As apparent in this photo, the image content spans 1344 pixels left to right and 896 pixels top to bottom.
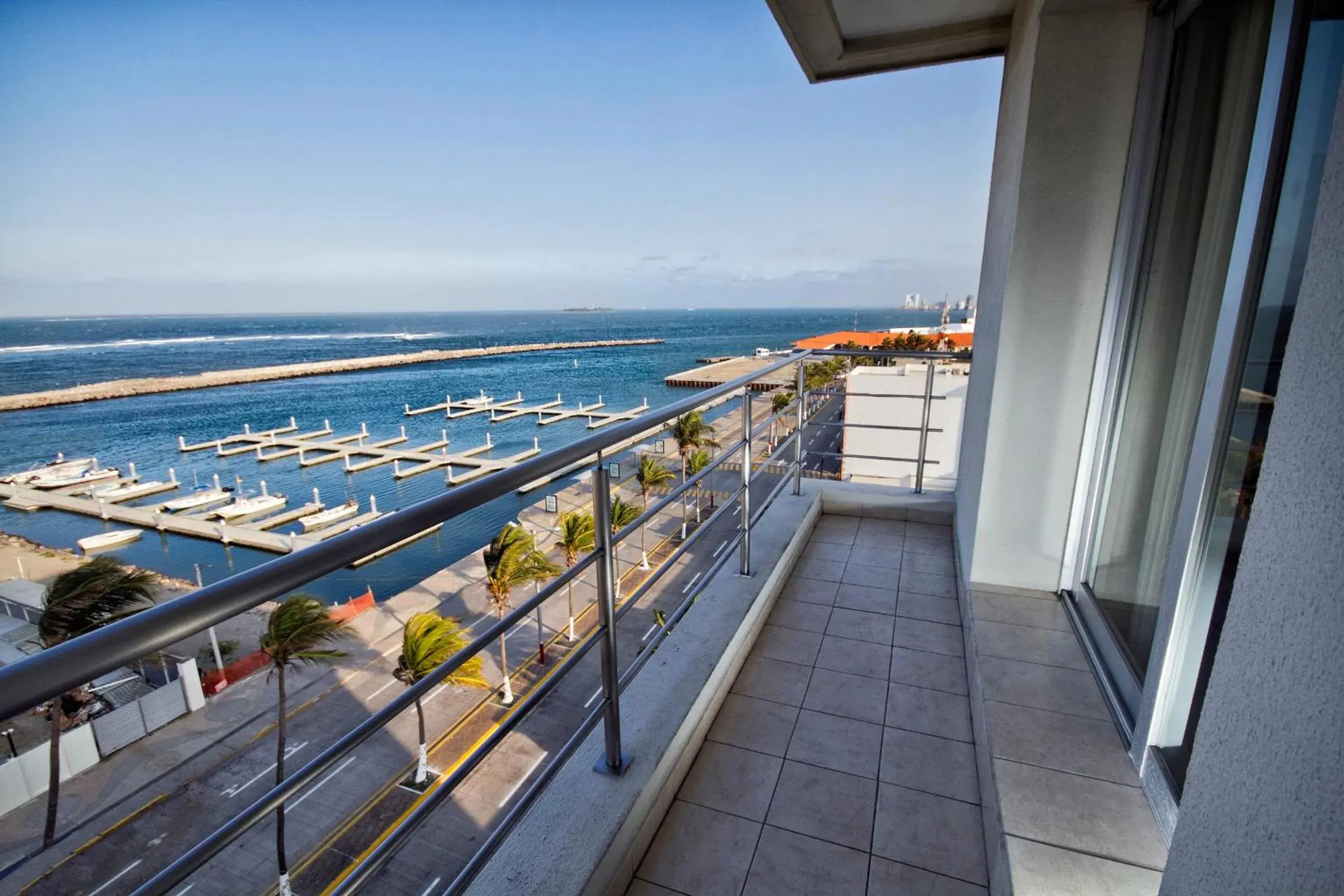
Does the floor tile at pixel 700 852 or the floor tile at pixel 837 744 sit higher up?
the floor tile at pixel 837 744

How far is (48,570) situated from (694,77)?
29950mm

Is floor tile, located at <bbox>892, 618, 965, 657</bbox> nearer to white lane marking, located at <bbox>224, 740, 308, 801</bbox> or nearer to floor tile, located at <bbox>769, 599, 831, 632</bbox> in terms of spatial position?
floor tile, located at <bbox>769, 599, 831, 632</bbox>

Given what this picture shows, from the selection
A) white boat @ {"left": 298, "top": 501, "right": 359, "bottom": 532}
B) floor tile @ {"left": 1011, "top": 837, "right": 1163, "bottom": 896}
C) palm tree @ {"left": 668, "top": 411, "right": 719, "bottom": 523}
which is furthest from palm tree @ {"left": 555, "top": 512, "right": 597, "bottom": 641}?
white boat @ {"left": 298, "top": 501, "right": 359, "bottom": 532}

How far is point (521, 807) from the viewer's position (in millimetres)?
1132

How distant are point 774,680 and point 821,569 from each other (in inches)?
35.7

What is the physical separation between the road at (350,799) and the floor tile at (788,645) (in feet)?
15.1

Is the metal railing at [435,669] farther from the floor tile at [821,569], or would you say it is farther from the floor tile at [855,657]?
the floor tile at [821,569]

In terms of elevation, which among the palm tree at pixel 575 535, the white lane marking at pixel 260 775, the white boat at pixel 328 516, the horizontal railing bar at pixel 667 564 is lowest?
the white boat at pixel 328 516

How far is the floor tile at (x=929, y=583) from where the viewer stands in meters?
2.62

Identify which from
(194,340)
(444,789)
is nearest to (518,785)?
(444,789)

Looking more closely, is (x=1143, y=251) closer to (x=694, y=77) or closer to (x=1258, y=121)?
(x=1258, y=121)

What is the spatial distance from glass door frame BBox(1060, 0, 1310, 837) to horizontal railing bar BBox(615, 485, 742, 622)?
114 centimetres

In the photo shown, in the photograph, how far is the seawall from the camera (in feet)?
141

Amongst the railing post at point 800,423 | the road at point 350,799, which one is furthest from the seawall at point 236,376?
the railing post at point 800,423
